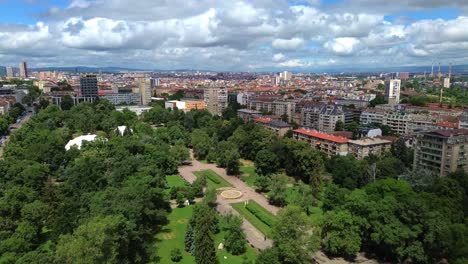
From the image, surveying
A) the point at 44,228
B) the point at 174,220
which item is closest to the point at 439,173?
the point at 174,220

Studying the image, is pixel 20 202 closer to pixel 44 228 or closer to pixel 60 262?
pixel 44 228

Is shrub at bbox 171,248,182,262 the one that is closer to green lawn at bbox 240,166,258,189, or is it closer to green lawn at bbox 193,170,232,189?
green lawn at bbox 193,170,232,189

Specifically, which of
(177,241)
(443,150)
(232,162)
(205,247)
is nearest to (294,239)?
(205,247)

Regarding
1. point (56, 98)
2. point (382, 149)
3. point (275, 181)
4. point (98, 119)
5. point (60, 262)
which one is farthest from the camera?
point (56, 98)

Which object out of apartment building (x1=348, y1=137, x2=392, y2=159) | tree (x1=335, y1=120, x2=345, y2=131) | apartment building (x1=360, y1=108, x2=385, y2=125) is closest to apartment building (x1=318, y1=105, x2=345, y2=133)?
tree (x1=335, y1=120, x2=345, y2=131)

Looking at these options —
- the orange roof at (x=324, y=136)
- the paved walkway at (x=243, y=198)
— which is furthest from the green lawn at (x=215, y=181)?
the orange roof at (x=324, y=136)

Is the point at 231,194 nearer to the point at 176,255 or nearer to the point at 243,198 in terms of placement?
the point at 243,198
